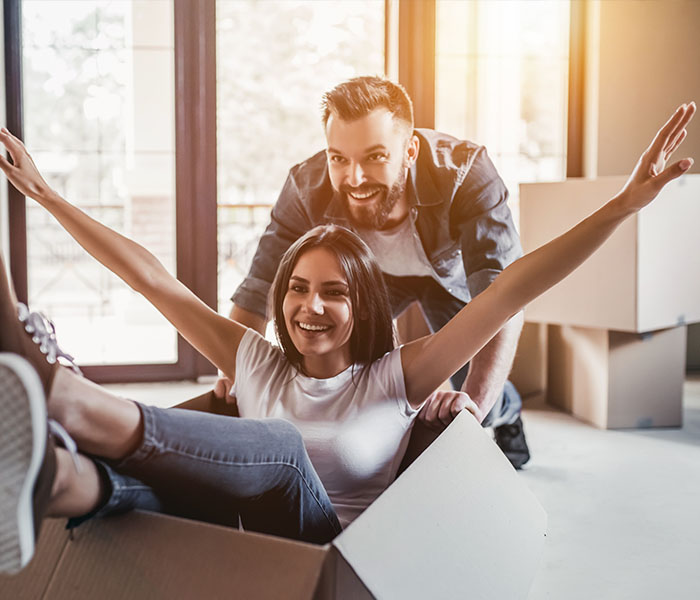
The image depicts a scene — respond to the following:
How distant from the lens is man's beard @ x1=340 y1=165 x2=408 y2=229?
198cm

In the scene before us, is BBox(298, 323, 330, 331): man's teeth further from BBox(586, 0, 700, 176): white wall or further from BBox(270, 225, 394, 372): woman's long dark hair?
BBox(586, 0, 700, 176): white wall

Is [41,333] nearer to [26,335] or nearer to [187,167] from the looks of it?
[26,335]

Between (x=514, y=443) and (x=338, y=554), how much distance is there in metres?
1.69

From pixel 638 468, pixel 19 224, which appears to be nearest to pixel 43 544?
pixel 638 468

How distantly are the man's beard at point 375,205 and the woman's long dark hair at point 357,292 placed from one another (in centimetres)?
49

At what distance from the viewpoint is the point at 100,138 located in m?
3.49

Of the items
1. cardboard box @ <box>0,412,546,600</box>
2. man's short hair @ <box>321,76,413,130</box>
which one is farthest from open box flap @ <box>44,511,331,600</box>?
man's short hair @ <box>321,76,413,130</box>

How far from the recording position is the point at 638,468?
7.97 feet

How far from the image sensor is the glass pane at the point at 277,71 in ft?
24.3

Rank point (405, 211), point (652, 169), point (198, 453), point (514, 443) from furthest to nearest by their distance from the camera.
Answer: point (514, 443)
point (405, 211)
point (652, 169)
point (198, 453)

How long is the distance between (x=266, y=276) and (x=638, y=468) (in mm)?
1260

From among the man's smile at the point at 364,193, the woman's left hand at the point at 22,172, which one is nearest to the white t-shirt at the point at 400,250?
the man's smile at the point at 364,193

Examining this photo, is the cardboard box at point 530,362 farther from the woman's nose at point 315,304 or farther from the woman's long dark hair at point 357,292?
the woman's nose at point 315,304

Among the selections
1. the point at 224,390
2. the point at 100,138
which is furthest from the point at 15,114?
the point at 224,390
